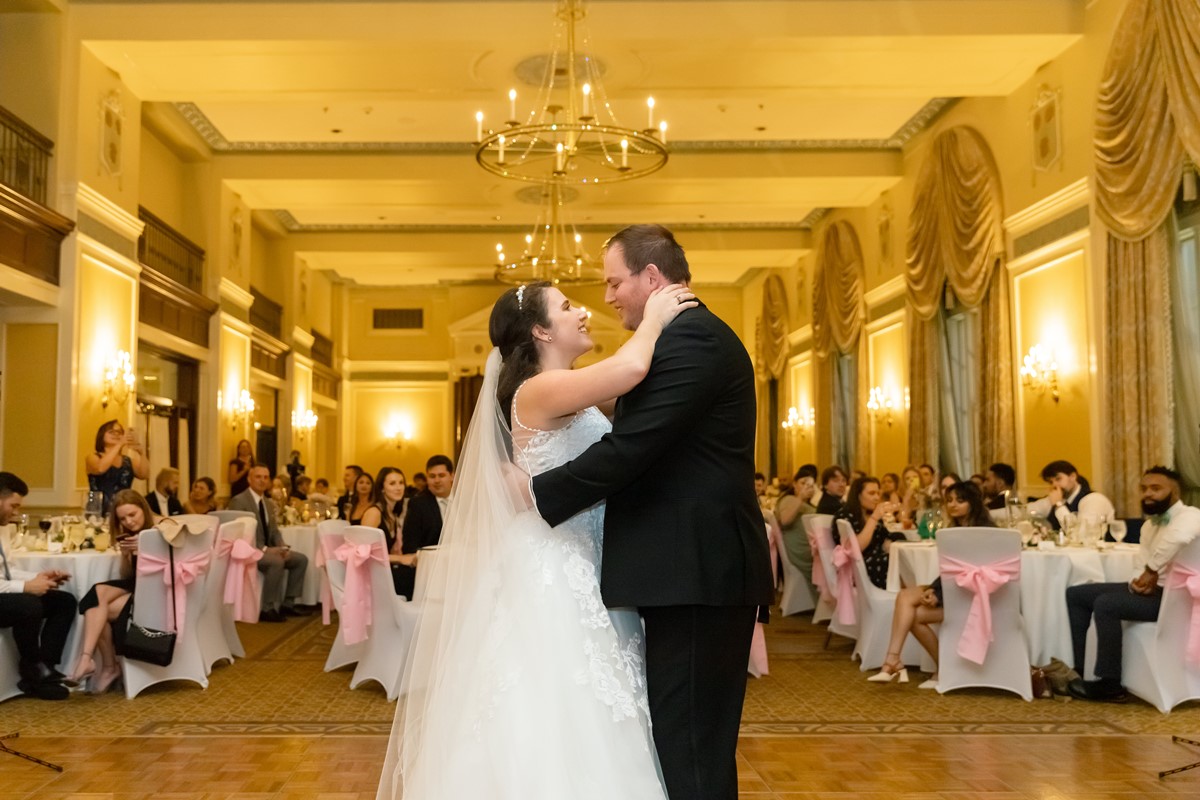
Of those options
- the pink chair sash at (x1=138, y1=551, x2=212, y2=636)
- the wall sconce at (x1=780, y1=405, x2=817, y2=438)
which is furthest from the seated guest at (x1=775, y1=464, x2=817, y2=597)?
the wall sconce at (x1=780, y1=405, x2=817, y2=438)

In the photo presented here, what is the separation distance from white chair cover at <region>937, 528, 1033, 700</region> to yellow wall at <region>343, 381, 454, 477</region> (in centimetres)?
1696

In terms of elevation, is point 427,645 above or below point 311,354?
below

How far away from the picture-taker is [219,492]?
13.6m

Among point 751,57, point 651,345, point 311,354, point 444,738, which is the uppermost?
point 751,57

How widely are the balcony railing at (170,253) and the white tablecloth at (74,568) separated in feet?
20.2

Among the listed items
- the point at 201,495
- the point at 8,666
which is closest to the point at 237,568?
the point at 8,666

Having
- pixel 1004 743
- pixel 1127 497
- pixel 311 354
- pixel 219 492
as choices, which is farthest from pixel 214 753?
pixel 311 354

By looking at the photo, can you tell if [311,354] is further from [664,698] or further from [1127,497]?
[664,698]

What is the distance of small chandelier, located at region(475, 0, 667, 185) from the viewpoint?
23.3ft

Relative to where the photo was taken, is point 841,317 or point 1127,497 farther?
point 841,317

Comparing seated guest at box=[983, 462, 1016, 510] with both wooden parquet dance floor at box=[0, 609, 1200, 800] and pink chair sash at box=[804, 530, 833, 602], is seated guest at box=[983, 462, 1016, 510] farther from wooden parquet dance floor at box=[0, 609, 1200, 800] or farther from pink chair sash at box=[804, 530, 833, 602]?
wooden parquet dance floor at box=[0, 609, 1200, 800]

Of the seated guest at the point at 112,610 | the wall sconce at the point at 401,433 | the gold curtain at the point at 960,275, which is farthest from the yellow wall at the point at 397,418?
the seated guest at the point at 112,610

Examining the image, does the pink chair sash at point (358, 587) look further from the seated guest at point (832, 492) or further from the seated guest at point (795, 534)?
the seated guest at point (795, 534)

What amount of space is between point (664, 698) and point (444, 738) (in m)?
0.54
